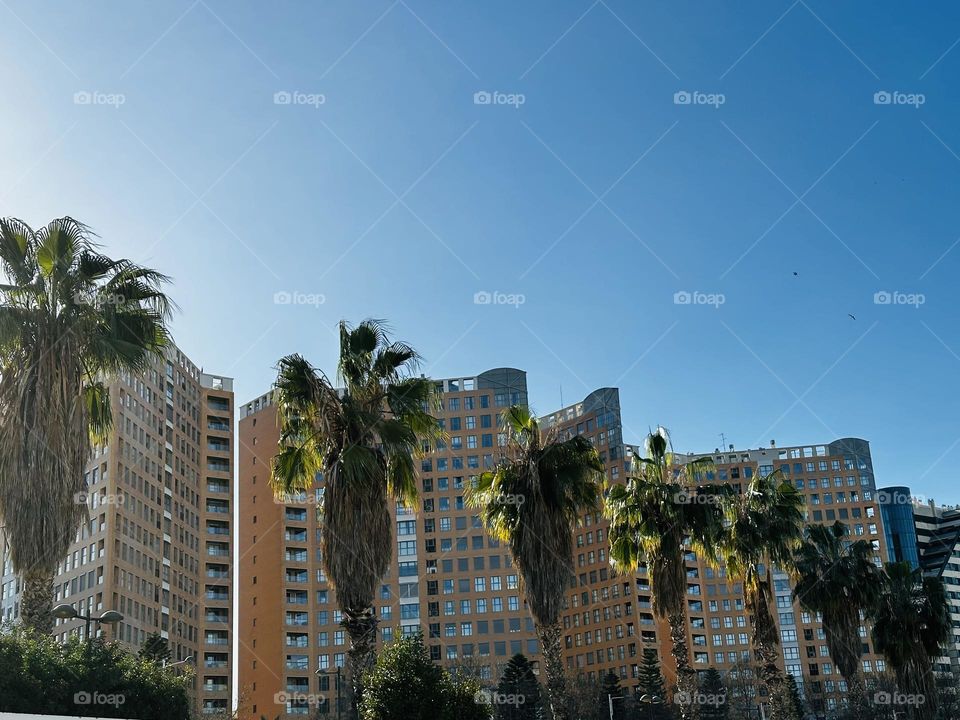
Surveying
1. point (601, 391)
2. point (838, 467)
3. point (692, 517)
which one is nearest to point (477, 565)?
point (601, 391)

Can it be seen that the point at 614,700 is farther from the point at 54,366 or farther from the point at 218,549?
the point at 54,366

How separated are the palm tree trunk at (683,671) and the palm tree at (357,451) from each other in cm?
1214

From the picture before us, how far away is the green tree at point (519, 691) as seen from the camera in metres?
106

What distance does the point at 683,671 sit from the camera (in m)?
34.7

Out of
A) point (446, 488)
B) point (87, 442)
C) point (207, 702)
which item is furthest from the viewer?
point (446, 488)

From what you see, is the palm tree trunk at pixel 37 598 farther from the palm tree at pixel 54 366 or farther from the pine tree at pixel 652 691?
the pine tree at pixel 652 691

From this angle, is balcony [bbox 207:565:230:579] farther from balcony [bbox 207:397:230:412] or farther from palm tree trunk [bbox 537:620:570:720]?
palm tree trunk [bbox 537:620:570:720]

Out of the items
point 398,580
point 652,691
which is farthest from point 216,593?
point 652,691

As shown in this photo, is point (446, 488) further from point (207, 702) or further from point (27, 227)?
point (27, 227)

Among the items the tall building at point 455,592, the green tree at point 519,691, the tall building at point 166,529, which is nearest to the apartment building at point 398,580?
the tall building at point 455,592

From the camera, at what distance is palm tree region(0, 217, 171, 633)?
22.7m

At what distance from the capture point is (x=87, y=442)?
79.5 ft

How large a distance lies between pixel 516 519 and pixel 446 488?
105m

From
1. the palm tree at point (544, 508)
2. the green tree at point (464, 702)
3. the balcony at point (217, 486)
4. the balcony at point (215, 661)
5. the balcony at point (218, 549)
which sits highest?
the balcony at point (217, 486)
